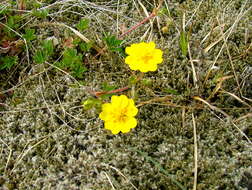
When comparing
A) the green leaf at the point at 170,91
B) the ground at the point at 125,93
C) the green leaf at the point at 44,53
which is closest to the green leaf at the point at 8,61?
the ground at the point at 125,93

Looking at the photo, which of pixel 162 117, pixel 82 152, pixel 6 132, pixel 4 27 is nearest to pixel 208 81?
pixel 162 117

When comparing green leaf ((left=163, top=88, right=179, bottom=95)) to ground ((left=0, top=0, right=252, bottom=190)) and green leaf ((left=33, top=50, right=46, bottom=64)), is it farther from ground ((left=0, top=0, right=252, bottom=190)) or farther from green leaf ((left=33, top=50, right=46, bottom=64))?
green leaf ((left=33, top=50, right=46, bottom=64))

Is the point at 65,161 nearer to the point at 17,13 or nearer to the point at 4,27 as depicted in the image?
the point at 4,27

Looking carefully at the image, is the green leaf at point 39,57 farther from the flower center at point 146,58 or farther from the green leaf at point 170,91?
the green leaf at point 170,91

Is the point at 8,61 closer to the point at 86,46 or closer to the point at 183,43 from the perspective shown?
the point at 86,46

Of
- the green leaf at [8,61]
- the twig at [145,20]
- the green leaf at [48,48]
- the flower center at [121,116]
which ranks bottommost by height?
the flower center at [121,116]

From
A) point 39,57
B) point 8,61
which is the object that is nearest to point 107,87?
point 39,57

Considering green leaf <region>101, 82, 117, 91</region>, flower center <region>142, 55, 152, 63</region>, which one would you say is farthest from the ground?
flower center <region>142, 55, 152, 63</region>
